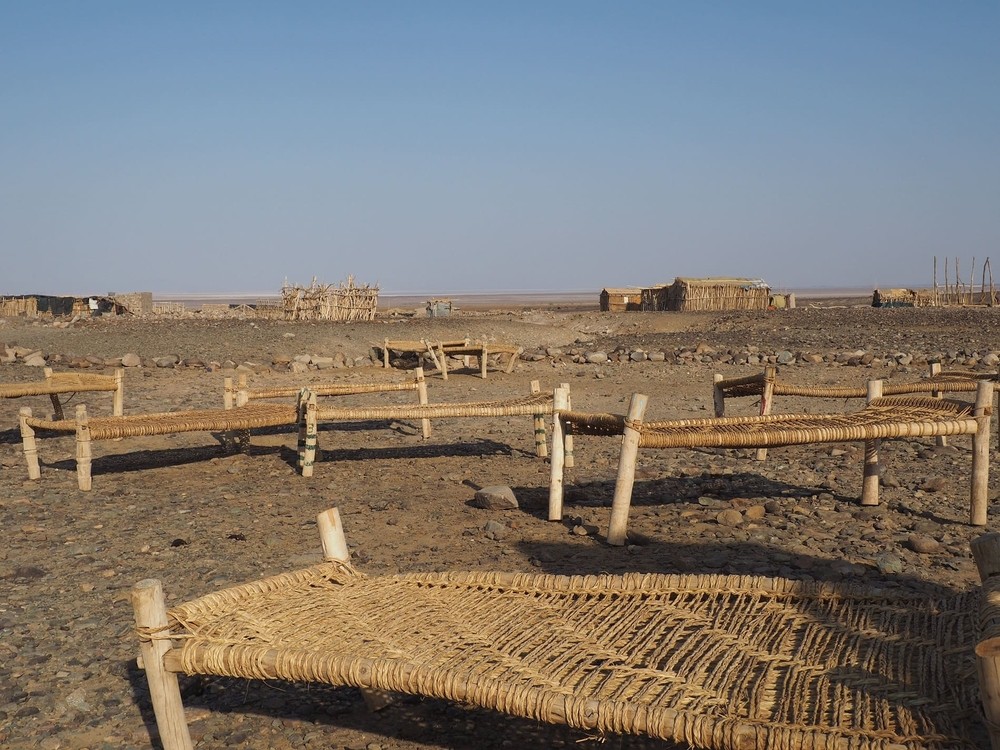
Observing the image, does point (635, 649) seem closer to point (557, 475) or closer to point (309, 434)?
point (557, 475)

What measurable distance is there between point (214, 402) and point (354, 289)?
15.8 m

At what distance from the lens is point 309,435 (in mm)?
7145

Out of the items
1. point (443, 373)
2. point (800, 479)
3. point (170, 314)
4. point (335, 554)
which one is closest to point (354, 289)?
point (170, 314)

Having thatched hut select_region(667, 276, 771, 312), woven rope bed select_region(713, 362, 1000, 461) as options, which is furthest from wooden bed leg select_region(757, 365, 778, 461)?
thatched hut select_region(667, 276, 771, 312)

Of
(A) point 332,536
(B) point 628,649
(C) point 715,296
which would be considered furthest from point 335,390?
(C) point 715,296

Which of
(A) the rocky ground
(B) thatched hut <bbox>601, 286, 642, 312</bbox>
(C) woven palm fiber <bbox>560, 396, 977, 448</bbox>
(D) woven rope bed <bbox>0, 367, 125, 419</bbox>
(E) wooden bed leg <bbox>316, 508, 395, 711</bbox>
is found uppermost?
(B) thatched hut <bbox>601, 286, 642, 312</bbox>

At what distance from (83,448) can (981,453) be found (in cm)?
603

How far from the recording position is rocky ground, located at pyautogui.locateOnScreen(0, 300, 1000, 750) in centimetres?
324

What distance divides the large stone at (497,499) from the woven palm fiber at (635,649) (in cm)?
256

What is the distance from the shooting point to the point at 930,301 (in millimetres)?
36375

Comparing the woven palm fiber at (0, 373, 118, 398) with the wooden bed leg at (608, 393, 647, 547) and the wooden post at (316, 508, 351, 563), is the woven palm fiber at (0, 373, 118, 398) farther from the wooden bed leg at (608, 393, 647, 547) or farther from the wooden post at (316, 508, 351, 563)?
the wooden post at (316, 508, 351, 563)

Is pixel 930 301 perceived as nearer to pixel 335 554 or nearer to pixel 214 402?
pixel 214 402

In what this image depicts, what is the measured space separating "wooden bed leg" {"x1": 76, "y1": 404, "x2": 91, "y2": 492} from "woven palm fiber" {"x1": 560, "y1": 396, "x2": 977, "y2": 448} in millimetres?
3862

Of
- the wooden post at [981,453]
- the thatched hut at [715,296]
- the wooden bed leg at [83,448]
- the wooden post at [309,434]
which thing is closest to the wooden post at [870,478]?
the wooden post at [981,453]
